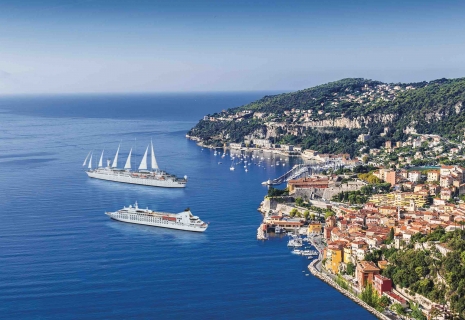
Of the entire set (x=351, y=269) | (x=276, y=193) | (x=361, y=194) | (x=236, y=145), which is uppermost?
Answer: (x=236, y=145)

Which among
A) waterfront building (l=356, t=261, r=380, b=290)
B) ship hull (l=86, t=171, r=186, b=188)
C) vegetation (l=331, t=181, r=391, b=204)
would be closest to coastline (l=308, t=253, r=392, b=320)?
waterfront building (l=356, t=261, r=380, b=290)

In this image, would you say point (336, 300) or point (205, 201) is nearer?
point (336, 300)

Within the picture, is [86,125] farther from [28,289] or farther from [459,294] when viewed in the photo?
[459,294]

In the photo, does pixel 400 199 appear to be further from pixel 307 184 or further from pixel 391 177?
pixel 307 184

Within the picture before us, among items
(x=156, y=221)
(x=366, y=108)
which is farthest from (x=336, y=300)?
(x=366, y=108)

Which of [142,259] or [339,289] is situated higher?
[142,259]

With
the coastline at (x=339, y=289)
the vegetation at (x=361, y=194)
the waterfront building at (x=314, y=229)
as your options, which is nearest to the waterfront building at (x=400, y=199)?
the vegetation at (x=361, y=194)

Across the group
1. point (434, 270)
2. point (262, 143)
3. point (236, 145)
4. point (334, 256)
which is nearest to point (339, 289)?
point (334, 256)
